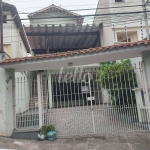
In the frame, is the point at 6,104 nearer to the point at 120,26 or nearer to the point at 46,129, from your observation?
the point at 46,129

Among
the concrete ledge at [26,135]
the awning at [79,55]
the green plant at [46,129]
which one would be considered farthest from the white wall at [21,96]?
the green plant at [46,129]

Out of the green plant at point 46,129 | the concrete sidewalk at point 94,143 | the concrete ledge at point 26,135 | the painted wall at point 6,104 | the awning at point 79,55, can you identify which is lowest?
the concrete sidewalk at point 94,143

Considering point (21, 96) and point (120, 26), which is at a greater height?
point (120, 26)

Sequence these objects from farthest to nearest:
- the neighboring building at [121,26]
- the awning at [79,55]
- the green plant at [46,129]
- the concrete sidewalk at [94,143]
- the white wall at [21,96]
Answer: the neighboring building at [121,26] → the white wall at [21,96] → the green plant at [46,129] → the awning at [79,55] → the concrete sidewalk at [94,143]

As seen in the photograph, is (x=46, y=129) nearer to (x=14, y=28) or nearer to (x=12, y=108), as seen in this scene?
(x=12, y=108)

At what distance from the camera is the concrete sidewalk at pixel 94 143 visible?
4.88 metres

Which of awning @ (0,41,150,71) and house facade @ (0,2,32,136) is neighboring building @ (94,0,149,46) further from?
awning @ (0,41,150,71)

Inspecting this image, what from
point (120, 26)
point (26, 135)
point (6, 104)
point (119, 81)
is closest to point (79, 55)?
point (6, 104)

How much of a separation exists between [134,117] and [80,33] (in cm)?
899

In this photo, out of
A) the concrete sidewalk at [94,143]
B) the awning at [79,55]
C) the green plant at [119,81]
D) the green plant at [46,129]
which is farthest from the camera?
the green plant at [119,81]

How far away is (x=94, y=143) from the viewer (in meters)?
5.18

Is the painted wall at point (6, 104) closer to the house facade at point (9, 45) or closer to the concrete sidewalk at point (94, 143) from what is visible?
the house facade at point (9, 45)

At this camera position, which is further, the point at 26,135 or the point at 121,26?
the point at 121,26

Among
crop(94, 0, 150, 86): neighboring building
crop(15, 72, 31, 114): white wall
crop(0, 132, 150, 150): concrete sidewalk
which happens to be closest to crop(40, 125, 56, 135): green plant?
crop(0, 132, 150, 150): concrete sidewalk
